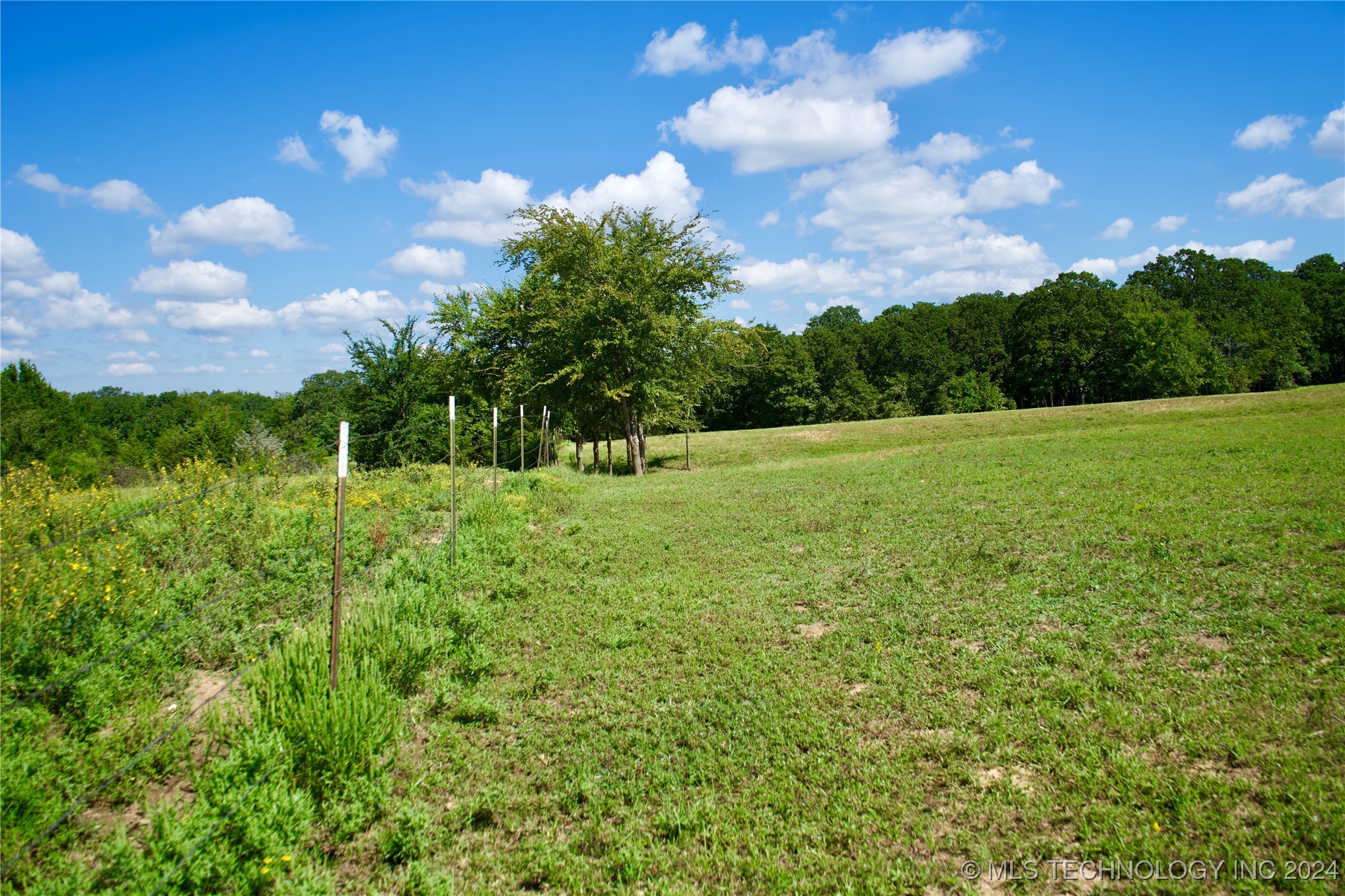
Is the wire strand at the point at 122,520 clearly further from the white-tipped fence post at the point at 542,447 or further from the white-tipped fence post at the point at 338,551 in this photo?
the white-tipped fence post at the point at 542,447

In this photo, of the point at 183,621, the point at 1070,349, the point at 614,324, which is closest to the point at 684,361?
the point at 614,324

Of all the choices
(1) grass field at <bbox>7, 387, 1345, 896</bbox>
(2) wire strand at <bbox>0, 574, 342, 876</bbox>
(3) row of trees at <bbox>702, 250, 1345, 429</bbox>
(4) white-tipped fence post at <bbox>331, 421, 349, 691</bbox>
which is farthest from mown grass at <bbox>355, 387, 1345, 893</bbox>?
(3) row of trees at <bbox>702, 250, 1345, 429</bbox>

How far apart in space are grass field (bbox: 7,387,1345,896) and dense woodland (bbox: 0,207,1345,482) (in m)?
8.93

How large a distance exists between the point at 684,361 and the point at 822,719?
2017 centimetres

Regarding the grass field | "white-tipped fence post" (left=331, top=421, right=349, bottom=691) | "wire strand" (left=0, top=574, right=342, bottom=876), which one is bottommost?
the grass field

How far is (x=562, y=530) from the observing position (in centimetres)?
1179

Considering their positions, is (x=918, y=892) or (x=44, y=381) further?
(x=44, y=381)

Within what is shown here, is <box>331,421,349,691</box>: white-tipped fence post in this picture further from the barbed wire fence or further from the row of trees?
the row of trees

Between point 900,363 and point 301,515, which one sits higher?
point 900,363

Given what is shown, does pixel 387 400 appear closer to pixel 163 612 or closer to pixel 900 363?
pixel 163 612

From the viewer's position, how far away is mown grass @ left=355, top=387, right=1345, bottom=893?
10.9 feet

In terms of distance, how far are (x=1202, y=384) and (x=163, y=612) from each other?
230 ft

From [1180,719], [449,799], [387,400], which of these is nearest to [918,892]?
[1180,719]

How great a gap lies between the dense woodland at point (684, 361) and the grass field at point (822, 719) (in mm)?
8933
